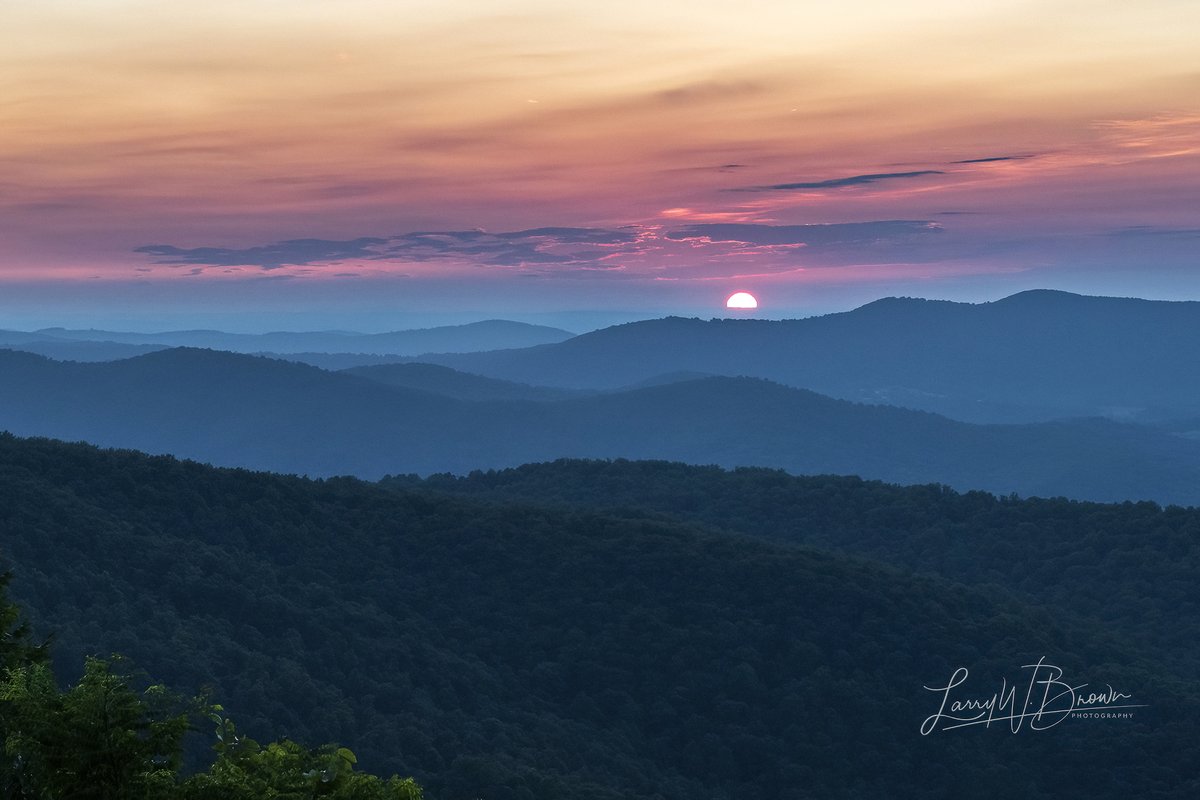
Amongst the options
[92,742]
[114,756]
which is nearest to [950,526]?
[114,756]

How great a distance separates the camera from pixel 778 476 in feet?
497

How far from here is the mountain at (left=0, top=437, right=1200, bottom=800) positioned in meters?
65.9

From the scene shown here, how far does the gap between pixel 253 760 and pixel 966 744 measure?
233ft

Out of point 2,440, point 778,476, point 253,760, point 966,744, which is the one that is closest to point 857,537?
point 778,476

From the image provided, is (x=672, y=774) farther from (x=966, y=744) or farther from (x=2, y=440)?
(x=2, y=440)

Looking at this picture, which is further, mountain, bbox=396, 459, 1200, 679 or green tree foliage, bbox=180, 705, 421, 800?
mountain, bbox=396, 459, 1200, 679
